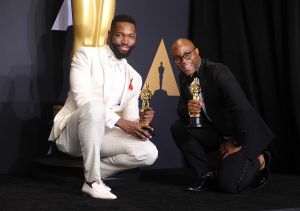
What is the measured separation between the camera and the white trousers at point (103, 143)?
2.48m

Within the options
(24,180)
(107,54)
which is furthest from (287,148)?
(24,180)

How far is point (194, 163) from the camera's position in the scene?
284 cm

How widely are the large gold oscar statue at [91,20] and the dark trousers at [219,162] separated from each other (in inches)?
Answer: 32.7

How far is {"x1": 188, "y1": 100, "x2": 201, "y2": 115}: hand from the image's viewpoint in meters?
2.66

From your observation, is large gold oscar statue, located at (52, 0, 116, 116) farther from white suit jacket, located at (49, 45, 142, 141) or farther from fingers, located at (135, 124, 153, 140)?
fingers, located at (135, 124, 153, 140)

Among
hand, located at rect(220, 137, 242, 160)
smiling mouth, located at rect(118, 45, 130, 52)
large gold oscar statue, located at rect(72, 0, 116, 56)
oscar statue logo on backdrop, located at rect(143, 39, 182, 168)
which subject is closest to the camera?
hand, located at rect(220, 137, 242, 160)

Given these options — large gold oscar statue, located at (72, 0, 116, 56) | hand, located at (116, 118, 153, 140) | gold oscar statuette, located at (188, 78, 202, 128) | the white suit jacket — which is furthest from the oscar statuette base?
large gold oscar statue, located at (72, 0, 116, 56)

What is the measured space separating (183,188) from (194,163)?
159mm

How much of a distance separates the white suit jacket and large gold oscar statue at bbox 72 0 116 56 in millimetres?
398

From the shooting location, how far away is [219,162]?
282 cm

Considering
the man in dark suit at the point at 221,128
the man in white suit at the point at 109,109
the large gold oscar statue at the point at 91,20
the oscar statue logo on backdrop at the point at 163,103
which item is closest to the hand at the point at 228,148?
the man in dark suit at the point at 221,128

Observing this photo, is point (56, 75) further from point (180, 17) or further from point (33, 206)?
point (33, 206)

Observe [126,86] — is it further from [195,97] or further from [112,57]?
[195,97]

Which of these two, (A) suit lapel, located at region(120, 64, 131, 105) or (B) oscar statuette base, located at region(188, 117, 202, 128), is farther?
(A) suit lapel, located at region(120, 64, 131, 105)
